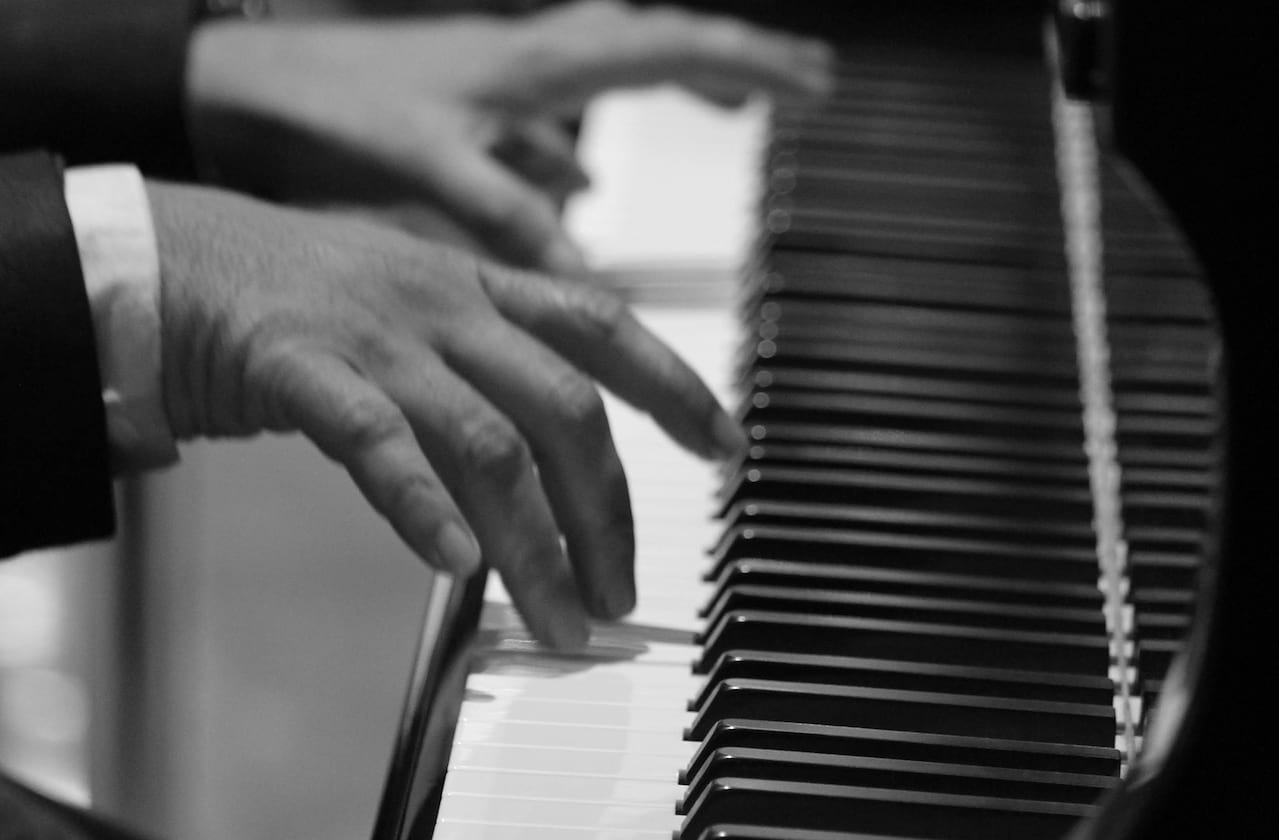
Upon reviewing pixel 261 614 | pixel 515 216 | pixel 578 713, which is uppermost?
pixel 515 216

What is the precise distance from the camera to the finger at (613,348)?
76cm

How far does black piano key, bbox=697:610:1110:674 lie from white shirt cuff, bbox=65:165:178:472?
28cm

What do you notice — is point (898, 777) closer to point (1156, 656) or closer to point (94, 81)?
point (1156, 656)

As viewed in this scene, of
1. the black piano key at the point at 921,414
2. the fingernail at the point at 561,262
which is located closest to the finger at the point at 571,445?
the black piano key at the point at 921,414

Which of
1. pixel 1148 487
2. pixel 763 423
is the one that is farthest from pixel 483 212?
pixel 1148 487

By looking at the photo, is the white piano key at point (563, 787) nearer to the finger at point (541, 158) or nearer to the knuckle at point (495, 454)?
the knuckle at point (495, 454)

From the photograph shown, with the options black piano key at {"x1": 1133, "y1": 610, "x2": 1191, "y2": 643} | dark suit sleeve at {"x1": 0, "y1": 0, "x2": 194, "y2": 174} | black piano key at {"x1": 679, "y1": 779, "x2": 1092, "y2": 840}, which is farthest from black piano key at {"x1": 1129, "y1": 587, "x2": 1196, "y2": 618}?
dark suit sleeve at {"x1": 0, "y1": 0, "x2": 194, "y2": 174}

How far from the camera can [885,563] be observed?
2.60ft

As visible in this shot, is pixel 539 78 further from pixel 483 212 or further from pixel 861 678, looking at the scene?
pixel 861 678

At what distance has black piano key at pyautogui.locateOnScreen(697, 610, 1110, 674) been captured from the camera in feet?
2.35

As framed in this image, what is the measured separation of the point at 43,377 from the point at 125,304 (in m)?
0.05

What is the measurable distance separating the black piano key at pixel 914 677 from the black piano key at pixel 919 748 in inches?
1.4

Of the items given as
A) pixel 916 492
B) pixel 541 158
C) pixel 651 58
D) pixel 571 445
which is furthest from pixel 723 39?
pixel 571 445

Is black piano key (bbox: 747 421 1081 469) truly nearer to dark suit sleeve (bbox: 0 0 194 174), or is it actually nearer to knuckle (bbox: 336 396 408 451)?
knuckle (bbox: 336 396 408 451)
